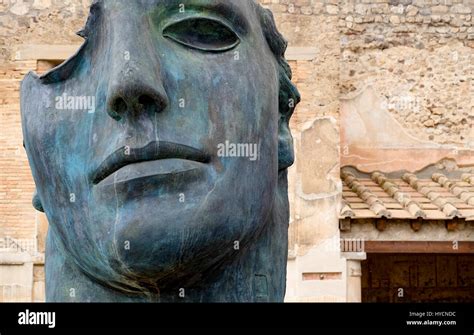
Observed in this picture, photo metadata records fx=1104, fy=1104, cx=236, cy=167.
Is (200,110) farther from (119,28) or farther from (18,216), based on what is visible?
(18,216)

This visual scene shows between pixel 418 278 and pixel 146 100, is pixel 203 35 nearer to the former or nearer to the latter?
pixel 146 100

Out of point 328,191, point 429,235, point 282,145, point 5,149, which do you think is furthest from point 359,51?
point 282,145

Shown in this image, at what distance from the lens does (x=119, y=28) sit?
2.64 meters

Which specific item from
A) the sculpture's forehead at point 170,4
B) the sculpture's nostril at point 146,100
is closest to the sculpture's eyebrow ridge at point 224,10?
the sculpture's forehead at point 170,4

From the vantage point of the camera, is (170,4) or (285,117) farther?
(285,117)

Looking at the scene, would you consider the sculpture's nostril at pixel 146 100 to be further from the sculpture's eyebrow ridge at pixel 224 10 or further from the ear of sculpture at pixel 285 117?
the ear of sculpture at pixel 285 117

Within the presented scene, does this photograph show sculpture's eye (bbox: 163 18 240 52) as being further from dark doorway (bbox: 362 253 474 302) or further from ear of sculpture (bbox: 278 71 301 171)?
dark doorway (bbox: 362 253 474 302)

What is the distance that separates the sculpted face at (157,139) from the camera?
2.52m

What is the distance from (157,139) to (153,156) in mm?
40

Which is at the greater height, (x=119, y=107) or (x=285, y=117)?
(x=285, y=117)

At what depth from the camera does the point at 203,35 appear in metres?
2.74

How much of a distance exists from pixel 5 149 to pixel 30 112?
6.96 m

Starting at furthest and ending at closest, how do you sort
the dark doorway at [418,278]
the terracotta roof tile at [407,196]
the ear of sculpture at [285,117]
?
the dark doorway at [418,278], the terracotta roof tile at [407,196], the ear of sculpture at [285,117]

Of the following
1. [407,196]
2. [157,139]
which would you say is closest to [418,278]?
[407,196]
